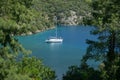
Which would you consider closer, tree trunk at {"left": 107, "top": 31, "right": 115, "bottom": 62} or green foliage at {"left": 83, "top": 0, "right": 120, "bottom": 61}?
green foliage at {"left": 83, "top": 0, "right": 120, "bottom": 61}

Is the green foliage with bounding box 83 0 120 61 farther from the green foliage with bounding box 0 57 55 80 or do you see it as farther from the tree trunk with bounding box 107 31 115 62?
the green foliage with bounding box 0 57 55 80

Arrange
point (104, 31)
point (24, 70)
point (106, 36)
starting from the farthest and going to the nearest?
point (24, 70), point (106, 36), point (104, 31)

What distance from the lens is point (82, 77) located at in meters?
25.5

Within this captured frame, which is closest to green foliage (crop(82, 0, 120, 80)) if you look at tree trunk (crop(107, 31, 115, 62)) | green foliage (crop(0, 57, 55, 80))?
tree trunk (crop(107, 31, 115, 62))

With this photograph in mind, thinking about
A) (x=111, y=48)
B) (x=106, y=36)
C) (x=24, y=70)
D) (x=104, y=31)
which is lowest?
(x=24, y=70)

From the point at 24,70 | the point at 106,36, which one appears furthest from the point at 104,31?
the point at 24,70

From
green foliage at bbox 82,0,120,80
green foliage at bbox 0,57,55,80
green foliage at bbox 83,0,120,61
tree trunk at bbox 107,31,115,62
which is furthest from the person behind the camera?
tree trunk at bbox 107,31,115,62

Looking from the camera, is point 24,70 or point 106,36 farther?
point 24,70

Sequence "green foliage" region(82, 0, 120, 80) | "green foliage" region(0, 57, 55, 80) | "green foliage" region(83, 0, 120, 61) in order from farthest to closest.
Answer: "green foliage" region(83, 0, 120, 61), "green foliage" region(82, 0, 120, 80), "green foliage" region(0, 57, 55, 80)

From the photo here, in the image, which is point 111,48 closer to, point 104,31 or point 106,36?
point 106,36

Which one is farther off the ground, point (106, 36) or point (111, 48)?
point (106, 36)

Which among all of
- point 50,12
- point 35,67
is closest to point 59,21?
point 50,12

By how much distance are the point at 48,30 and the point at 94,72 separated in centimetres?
14054

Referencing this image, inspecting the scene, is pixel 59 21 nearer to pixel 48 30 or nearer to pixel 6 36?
pixel 48 30
